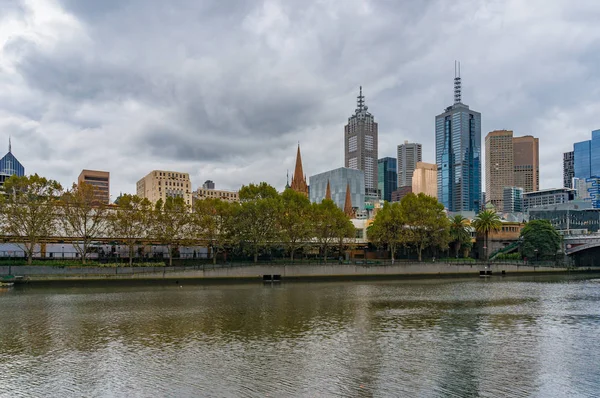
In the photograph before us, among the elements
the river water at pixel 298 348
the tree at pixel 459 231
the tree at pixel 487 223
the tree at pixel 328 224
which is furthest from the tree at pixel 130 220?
the tree at pixel 487 223

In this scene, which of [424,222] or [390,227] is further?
[390,227]

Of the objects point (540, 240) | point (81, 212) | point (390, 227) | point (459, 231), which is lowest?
point (540, 240)

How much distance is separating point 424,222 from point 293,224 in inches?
1212

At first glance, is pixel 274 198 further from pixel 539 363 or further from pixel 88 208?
pixel 539 363

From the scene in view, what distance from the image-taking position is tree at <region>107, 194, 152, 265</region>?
275 ft

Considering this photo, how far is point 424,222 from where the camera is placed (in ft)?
351

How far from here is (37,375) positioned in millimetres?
24703

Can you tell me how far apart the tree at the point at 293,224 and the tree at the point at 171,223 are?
17.6 m

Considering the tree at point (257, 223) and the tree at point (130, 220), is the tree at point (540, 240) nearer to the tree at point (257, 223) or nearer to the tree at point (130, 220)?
the tree at point (257, 223)

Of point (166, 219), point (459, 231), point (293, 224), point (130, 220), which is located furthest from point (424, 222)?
point (130, 220)

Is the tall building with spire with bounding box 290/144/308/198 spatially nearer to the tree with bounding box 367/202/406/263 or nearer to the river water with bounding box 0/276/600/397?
the tree with bounding box 367/202/406/263

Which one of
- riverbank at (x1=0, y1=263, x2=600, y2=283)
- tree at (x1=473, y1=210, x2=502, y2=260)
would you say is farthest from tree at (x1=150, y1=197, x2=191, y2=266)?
tree at (x1=473, y1=210, x2=502, y2=260)

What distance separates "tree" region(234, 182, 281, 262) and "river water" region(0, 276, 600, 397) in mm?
36716

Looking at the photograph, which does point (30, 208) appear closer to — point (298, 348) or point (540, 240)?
point (298, 348)
